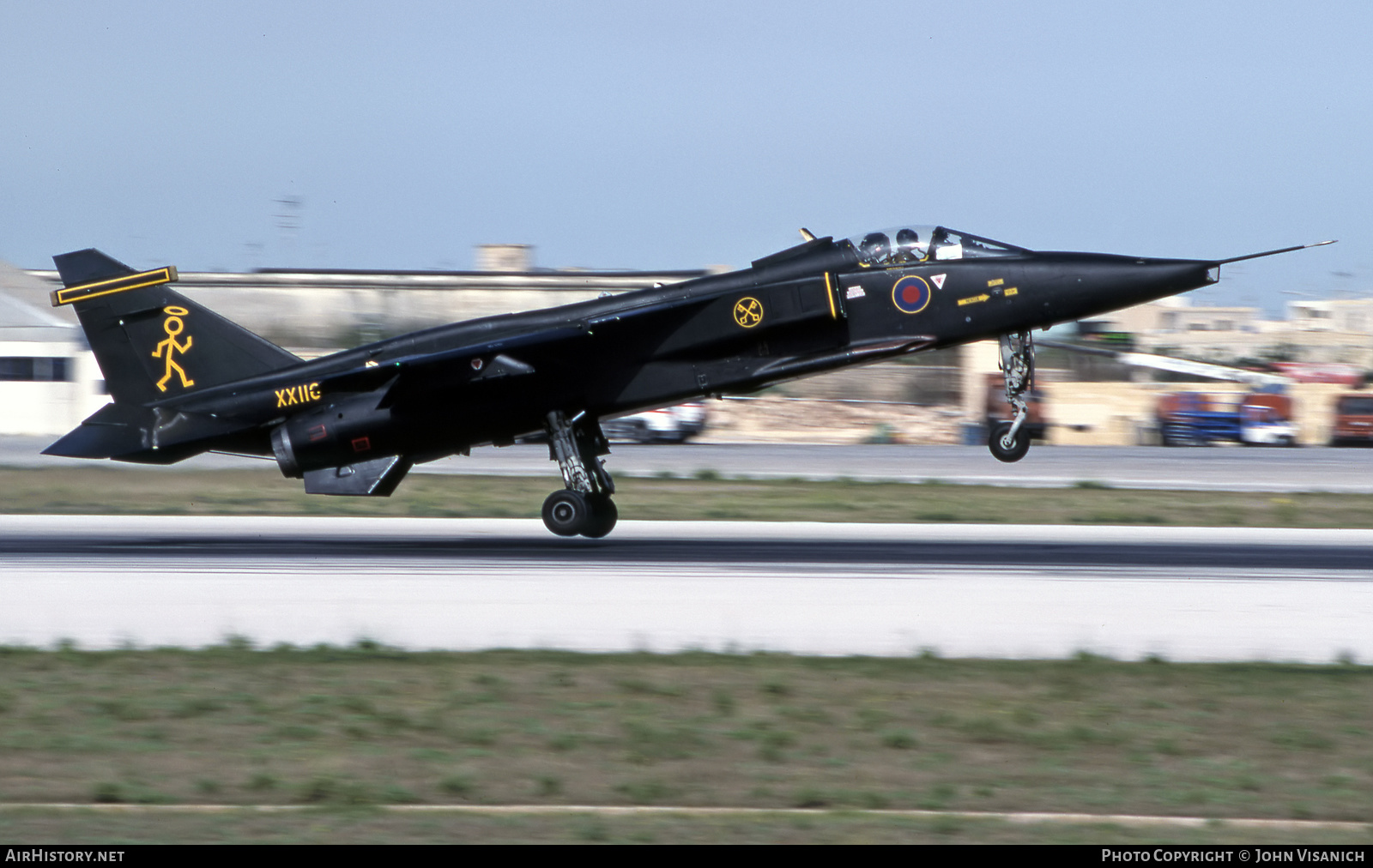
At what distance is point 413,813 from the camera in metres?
6.41

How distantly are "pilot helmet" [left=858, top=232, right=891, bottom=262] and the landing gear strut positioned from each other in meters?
1.82

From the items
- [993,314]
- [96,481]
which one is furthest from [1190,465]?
[96,481]

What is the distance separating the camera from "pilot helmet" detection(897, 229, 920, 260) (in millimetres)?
16422

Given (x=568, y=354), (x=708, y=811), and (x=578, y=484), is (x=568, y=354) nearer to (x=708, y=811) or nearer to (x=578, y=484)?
(x=578, y=484)

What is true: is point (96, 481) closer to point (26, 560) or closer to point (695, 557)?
point (26, 560)

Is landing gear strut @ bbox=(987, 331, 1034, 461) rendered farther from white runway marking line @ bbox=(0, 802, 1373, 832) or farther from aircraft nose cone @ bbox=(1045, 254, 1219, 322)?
white runway marking line @ bbox=(0, 802, 1373, 832)

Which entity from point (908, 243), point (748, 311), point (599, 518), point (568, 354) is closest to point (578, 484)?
point (599, 518)

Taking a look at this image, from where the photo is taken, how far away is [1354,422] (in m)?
A: 43.4

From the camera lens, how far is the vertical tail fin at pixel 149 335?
18.3 meters

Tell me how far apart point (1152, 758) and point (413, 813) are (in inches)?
167

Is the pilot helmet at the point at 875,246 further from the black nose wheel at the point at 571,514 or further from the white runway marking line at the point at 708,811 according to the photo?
the white runway marking line at the point at 708,811

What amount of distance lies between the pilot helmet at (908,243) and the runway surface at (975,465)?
1376 centimetres

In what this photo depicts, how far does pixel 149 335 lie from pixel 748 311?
8524 mm

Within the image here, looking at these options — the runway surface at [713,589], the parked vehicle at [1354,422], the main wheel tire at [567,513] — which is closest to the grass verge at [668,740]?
the runway surface at [713,589]
